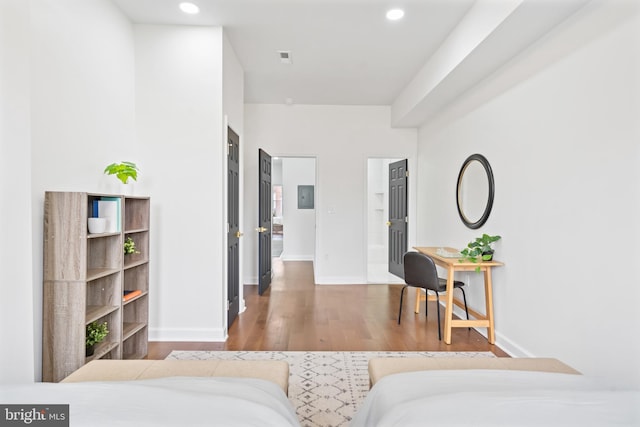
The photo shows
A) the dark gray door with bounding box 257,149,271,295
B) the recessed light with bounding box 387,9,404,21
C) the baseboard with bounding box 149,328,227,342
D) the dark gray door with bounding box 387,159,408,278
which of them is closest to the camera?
the recessed light with bounding box 387,9,404,21

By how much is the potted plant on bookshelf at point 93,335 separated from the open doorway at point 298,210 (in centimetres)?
587

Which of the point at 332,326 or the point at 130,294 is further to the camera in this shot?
the point at 332,326

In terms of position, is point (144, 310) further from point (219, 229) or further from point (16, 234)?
point (16, 234)

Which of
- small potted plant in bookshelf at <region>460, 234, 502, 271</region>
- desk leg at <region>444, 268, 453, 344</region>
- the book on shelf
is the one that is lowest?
desk leg at <region>444, 268, 453, 344</region>

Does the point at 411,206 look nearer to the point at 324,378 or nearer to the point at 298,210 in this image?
the point at 298,210

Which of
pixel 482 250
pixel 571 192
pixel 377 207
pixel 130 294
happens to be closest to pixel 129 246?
pixel 130 294

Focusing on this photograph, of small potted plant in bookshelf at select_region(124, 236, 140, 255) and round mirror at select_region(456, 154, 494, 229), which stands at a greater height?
round mirror at select_region(456, 154, 494, 229)

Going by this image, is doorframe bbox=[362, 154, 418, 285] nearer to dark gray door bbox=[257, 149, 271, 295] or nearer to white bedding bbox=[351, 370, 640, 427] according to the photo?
dark gray door bbox=[257, 149, 271, 295]

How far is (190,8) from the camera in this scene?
112 inches

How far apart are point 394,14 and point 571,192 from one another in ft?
6.40

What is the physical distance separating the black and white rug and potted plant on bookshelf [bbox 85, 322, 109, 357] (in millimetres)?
678

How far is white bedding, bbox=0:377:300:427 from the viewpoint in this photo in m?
1.06

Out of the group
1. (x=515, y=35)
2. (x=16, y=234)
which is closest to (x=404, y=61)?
(x=515, y=35)

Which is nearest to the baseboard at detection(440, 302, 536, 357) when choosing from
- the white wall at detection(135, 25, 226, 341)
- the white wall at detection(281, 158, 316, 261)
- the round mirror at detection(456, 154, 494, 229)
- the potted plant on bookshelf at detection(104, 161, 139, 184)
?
the round mirror at detection(456, 154, 494, 229)
